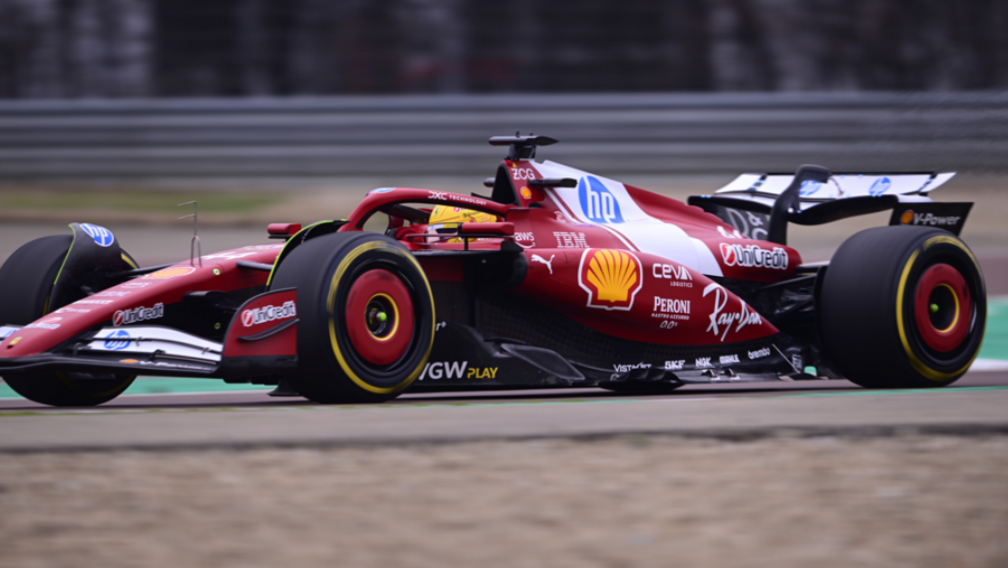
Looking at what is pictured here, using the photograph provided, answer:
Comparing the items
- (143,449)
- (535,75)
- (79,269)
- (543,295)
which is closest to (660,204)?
(543,295)

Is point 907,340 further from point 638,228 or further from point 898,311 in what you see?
point 638,228

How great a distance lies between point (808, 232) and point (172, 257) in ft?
19.9

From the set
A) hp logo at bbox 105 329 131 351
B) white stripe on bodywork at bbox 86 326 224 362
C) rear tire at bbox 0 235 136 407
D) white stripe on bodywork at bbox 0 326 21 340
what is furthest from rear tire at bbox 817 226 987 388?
white stripe on bodywork at bbox 0 326 21 340

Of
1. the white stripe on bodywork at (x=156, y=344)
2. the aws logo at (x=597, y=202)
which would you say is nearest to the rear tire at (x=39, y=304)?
the white stripe on bodywork at (x=156, y=344)

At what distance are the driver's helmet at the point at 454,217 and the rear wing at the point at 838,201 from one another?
1815mm

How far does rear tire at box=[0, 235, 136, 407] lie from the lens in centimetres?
553

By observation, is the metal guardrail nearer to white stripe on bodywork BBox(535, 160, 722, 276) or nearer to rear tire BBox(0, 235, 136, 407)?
white stripe on bodywork BBox(535, 160, 722, 276)

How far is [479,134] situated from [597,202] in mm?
5210

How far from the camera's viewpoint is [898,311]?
6152 mm

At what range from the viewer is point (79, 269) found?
5719mm

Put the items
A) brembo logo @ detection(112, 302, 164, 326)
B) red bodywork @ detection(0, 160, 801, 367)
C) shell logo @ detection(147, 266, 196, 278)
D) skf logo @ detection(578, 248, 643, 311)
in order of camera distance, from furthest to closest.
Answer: skf logo @ detection(578, 248, 643, 311), shell logo @ detection(147, 266, 196, 278), red bodywork @ detection(0, 160, 801, 367), brembo logo @ detection(112, 302, 164, 326)

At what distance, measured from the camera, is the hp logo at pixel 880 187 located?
7.21 metres

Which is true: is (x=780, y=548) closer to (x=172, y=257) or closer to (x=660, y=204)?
(x=660, y=204)

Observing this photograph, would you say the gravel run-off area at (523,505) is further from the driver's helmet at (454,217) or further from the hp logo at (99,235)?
the driver's helmet at (454,217)
